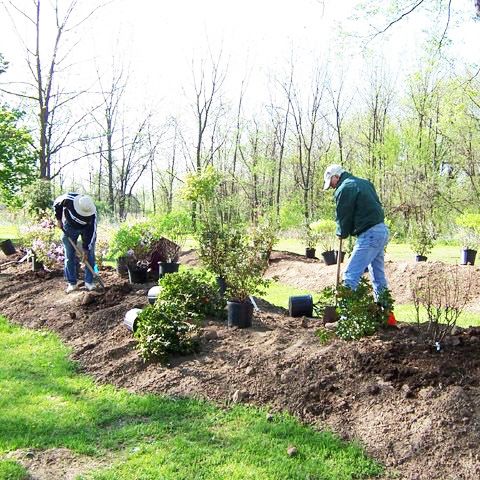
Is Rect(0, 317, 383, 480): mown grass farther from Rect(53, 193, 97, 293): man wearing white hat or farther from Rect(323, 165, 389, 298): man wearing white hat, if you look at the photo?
Rect(53, 193, 97, 293): man wearing white hat

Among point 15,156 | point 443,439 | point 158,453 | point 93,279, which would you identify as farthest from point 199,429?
point 15,156

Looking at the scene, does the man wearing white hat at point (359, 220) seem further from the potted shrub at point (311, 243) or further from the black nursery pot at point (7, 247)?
the black nursery pot at point (7, 247)

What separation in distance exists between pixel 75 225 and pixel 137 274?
4.31 feet

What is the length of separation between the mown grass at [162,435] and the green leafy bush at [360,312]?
42.3 inches

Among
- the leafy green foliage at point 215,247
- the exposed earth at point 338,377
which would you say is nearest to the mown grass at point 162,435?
the exposed earth at point 338,377

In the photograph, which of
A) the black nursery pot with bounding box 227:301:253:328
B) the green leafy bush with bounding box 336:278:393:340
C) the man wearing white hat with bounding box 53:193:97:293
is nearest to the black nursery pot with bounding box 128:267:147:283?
the man wearing white hat with bounding box 53:193:97:293

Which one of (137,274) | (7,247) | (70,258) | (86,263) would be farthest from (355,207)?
(7,247)

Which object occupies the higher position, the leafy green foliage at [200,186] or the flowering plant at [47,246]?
the leafy green foliage at [200,186]

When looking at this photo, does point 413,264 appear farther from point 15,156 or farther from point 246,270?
point 15,156

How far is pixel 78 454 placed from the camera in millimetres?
3344

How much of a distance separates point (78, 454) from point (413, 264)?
853cm

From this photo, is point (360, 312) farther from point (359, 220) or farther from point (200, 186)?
point (200, 186)

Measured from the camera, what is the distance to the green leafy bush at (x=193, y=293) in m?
5.41

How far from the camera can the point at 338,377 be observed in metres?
3.86
